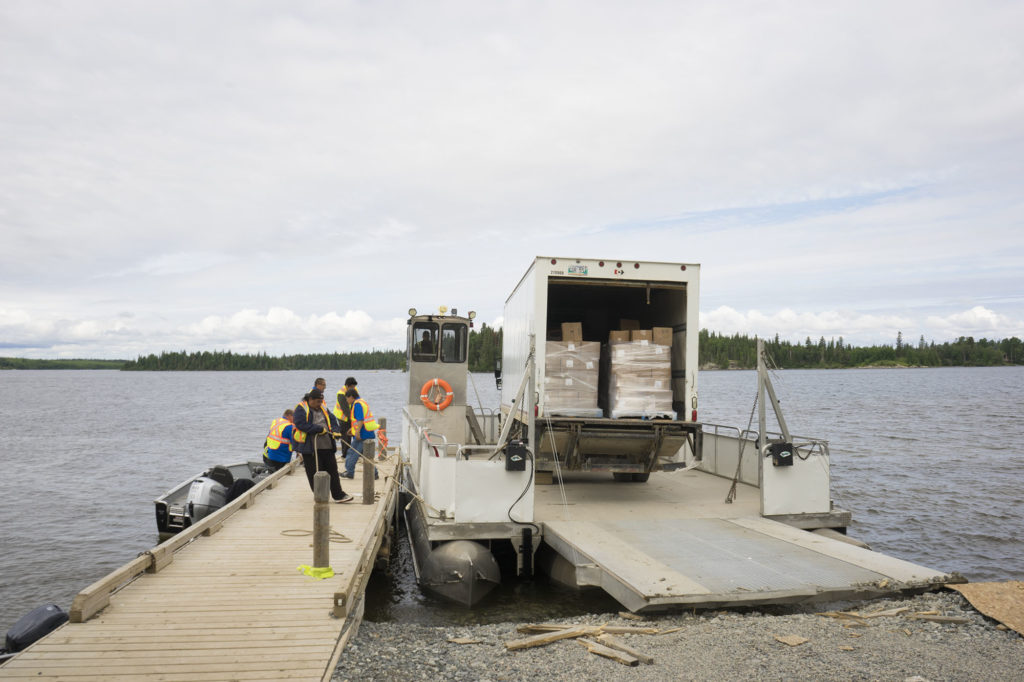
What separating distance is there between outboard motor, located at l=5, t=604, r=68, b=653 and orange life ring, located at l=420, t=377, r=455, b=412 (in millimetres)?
8588

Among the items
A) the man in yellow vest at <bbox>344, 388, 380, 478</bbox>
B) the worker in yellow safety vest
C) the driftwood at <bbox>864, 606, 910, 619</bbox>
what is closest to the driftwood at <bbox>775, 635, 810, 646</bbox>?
the driftwood at <bbox>864, 606, 910, 619</bbox>

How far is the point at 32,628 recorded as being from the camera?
6672mm

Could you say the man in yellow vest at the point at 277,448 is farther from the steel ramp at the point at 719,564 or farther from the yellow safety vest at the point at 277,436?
the steel ramp at the point at 719,564

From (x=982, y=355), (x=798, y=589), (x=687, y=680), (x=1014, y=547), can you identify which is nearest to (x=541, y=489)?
(x=798, y=589)

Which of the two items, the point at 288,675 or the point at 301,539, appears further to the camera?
the point at 301,539

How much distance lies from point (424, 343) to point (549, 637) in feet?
33.7

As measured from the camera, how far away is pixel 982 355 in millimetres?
198375

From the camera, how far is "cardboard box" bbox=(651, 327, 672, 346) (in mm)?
9633

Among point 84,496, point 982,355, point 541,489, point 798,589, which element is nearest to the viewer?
point 798,589

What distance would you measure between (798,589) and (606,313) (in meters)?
6.91

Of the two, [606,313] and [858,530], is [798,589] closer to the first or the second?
[606,313]

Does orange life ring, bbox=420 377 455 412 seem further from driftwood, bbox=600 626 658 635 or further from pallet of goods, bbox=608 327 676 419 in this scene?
driftwood, bbox=600 626 658 635

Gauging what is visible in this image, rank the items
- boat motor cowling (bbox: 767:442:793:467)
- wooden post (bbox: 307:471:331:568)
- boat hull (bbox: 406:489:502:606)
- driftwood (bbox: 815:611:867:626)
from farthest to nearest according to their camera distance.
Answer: boat motor cowling (bbox: 767:442:793:467)
boat hull (bbox: 406:489:502:606)
wooden post (bbox: 307:471:331:568)
driftwood (bbox: 815:611:867:626)

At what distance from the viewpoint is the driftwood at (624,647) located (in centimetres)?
534
